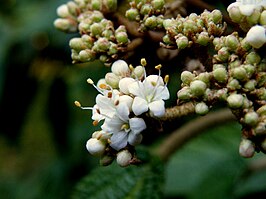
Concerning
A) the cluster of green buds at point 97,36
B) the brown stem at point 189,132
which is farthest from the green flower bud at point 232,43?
the brown stem at point 189,132

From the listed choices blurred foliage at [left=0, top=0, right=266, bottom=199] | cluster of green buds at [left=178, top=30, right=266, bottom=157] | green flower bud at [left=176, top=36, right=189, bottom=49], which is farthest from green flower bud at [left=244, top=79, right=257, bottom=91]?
blurred foliage at [left=0, top=0, right=266, bottom=199]

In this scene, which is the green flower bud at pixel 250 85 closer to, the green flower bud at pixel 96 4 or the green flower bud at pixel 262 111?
the green flower bud at pixel 262 111

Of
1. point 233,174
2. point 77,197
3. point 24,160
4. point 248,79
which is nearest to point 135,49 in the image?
point 248,79

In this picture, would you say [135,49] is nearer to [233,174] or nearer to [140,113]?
[140,113]

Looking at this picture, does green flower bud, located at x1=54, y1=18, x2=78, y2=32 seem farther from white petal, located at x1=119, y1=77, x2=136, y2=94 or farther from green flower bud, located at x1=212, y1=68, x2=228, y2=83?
green flower bud, located at x1=212, y1=68, x2=228, y2=83

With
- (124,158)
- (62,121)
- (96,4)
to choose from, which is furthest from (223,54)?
(62,121)
